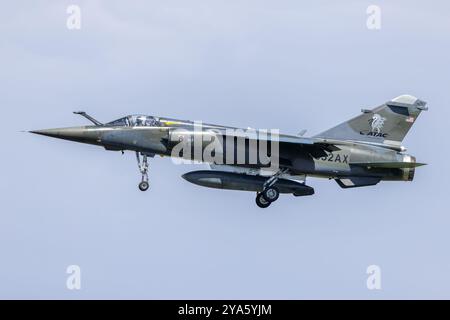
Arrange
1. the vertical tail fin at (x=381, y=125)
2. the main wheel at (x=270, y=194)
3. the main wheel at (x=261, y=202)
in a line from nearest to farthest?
the main wheel at (x=270, y=194) < the main wheel at (x=261, y=202) < the vertical tail fin at (x=381, y=125)

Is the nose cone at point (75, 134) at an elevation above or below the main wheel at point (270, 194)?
above

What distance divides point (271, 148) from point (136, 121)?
334 cm

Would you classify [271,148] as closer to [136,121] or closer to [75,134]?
[136,121]

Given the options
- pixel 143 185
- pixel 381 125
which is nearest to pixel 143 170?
pixel 143 185

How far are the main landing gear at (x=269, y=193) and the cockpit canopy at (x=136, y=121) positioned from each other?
3.07m

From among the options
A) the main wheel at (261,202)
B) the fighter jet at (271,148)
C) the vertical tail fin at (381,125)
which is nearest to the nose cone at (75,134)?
the fighter jet at (271,148)

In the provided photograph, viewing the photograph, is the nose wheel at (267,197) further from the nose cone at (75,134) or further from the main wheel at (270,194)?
the nose cone at (75,134)

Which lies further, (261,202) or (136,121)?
(261,202)

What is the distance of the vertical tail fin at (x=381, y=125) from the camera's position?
96.4 ft

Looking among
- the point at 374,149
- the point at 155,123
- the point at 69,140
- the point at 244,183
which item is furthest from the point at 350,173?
the point at 69,140

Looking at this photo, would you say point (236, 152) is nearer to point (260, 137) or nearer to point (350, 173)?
point (260, 137)

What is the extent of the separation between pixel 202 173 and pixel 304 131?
2.72 meters

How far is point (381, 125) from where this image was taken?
29406 millimetres

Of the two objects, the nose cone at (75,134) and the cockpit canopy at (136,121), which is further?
the cockpit canopy at (136,121)
